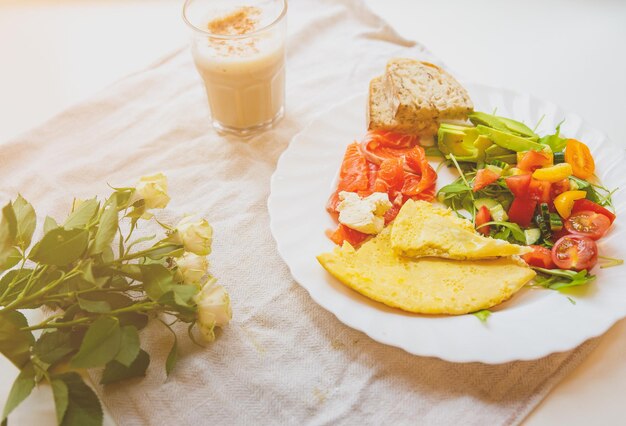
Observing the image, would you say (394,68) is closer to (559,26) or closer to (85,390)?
(559,26)

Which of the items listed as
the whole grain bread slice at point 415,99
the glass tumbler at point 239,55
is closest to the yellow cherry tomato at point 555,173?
the whole grain bread slice at point 415,99

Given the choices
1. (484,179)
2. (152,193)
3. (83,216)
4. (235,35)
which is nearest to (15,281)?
(83,216)

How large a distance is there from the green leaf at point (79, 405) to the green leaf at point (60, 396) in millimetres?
22

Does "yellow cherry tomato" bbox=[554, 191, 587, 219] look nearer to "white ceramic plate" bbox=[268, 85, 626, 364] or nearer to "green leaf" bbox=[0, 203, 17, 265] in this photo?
"white ceramic plate" bbox=[268, 85, 626, 364]

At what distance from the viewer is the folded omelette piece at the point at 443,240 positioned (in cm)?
206

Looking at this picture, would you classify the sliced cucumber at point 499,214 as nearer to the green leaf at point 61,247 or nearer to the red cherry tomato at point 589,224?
the red cherry tomato at point 589,224

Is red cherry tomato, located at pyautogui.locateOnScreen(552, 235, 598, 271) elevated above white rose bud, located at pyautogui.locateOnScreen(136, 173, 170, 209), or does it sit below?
below

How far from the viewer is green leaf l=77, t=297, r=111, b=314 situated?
1.62 meters

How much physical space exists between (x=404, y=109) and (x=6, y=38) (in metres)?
2.57

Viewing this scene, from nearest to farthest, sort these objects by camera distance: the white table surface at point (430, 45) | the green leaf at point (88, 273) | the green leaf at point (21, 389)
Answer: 1. the green leaf at point (21, 389)
2. the green leaf at point (88, 273)
3. the white table surface at point (430, 45)

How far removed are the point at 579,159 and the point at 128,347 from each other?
1987 millimetres

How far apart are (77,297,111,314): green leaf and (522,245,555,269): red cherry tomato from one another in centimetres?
153

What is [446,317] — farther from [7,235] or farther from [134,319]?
[7,235]

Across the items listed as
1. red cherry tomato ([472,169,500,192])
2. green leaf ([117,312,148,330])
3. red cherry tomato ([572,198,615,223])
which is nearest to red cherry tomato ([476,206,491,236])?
red cherry tomato ([472,169,500,192])
